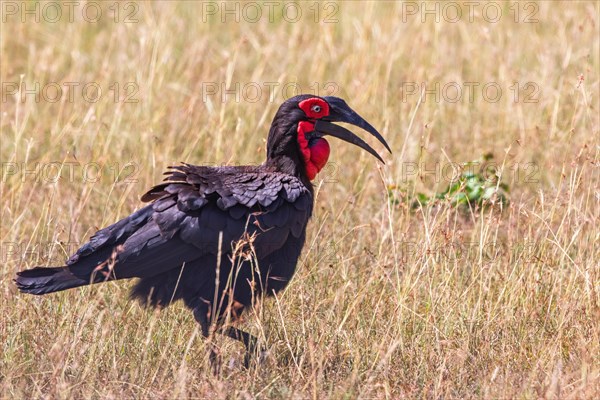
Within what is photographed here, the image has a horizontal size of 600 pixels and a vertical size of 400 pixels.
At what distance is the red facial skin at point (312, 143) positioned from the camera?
5148mm

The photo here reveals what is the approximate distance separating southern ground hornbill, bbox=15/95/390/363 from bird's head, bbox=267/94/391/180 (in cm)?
1

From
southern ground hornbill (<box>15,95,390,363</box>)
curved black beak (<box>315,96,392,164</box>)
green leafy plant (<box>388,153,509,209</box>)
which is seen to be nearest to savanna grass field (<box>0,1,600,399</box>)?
green leafy plant (<box>388,153,509,209</box>)

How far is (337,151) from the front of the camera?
718 centimetres

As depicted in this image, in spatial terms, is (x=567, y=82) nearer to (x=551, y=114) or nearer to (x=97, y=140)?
(x=551, y=114)

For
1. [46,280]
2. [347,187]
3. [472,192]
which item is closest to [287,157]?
[46,280]

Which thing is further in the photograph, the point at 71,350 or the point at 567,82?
the point at 567,82

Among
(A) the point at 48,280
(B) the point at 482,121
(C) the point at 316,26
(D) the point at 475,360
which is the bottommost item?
(D) the point at 475,360

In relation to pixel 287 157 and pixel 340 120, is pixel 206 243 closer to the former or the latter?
pixel 287 157

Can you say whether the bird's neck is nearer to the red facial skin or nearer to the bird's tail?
the red facial skin

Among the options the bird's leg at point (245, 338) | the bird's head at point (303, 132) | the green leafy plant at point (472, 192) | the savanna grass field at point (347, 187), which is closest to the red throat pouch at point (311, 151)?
the bird's head at point (303, 132)

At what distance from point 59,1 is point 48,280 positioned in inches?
230

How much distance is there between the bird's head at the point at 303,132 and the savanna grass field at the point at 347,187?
384mm

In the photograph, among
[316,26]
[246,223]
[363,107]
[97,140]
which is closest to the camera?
[246,223]

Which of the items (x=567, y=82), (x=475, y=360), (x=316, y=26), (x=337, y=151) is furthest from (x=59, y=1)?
(x=475, y=360)
